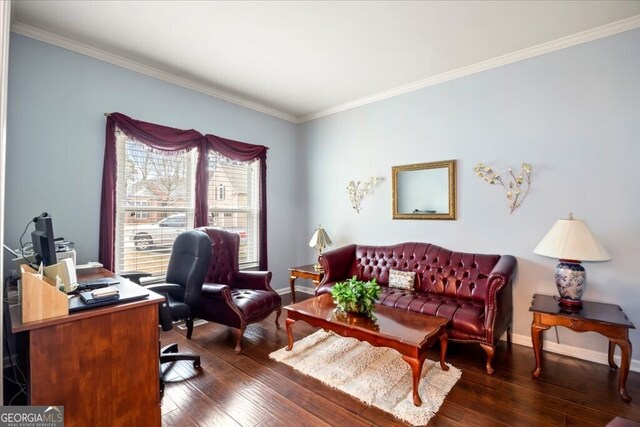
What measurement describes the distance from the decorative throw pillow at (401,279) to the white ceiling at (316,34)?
7.70 ft

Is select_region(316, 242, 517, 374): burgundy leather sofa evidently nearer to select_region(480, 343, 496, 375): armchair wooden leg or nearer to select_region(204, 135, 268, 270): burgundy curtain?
select_region(480, 343, 496, 375): armchair wooden leg

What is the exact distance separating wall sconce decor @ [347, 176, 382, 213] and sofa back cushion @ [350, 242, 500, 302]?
25.8 inches

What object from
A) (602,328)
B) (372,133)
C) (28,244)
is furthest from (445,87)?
(28,244)

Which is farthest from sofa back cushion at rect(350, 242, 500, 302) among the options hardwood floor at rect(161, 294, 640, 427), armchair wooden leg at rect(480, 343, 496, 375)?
hardwood floor at rect(161, 294, 640, 427)

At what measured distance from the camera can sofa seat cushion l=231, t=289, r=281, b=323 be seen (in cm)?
286

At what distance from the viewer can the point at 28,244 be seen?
2.35 meters

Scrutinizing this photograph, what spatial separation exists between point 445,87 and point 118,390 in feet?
13.3

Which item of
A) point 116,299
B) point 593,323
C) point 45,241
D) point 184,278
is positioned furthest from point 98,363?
point 593,323

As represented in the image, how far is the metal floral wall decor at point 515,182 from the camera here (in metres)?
2.98

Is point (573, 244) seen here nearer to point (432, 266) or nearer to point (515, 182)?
point (515, 182)

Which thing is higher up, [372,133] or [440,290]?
[372,133]

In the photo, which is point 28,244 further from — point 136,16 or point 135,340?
point 136,16

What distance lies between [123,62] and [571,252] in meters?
4.54

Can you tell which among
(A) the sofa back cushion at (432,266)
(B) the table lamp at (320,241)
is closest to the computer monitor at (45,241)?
(B) the table lamp at (320,241)
